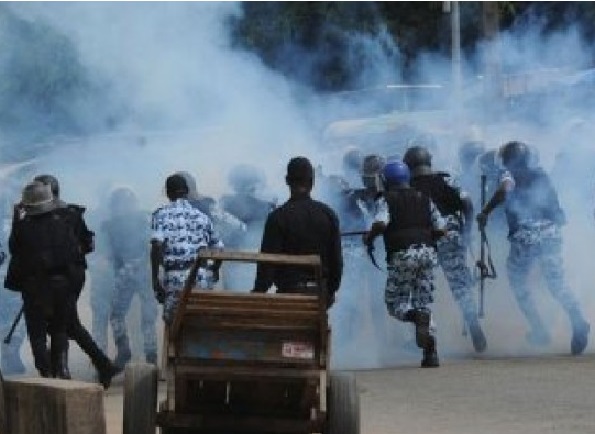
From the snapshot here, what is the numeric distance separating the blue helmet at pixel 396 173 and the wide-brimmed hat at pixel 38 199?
254 cm

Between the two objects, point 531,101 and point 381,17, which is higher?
point 381,17

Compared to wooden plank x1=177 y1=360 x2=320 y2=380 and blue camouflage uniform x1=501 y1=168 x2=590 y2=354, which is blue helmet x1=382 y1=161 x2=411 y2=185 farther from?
wooden plank x1=177 y1=360 x2=320 y2=380

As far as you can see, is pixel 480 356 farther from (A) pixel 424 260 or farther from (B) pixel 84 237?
(B) pixel 84 237

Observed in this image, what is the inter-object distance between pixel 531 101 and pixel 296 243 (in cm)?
583

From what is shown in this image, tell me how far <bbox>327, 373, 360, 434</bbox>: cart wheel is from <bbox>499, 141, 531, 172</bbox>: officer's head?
5831mm

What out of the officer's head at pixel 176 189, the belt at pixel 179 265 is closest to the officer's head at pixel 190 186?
the officer's head at pixel 176 189

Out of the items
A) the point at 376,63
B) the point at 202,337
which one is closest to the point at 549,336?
the point at 376,63

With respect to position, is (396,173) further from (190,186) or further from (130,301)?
(130,301)

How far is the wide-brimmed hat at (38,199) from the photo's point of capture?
11.7 metres

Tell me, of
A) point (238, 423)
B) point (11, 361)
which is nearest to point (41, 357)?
point (11, 361)

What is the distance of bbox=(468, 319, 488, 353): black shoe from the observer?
14227 millimetres

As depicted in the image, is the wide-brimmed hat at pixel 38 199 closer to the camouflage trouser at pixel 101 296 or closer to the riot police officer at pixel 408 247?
the camouflage trouser at pixel 101 296

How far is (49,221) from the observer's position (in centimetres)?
1179

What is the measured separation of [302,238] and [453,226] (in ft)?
14.1
